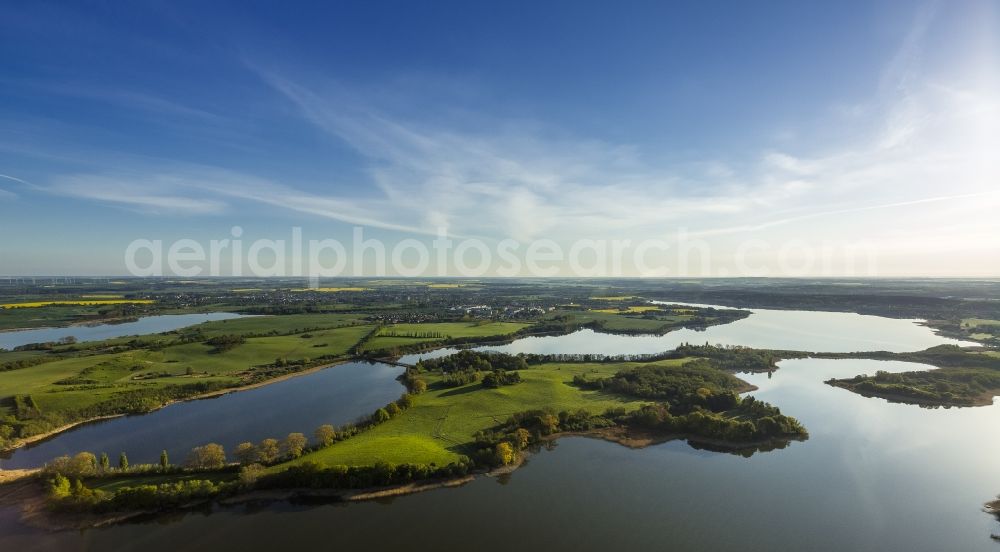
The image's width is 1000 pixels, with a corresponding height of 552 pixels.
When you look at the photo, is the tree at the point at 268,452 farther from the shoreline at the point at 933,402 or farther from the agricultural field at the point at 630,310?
the agricultural field at the point at 630,310

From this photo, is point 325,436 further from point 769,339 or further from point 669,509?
point 769,339

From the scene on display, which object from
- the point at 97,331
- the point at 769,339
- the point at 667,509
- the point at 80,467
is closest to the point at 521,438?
the point at 667,509

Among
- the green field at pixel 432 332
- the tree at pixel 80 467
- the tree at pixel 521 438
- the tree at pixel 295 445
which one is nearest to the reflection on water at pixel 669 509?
the tree at pixel 521 438

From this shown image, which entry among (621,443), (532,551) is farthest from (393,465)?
(621,443)

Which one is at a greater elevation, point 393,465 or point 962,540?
point 393,465

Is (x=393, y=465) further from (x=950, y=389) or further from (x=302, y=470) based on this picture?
(x=950, y=389)

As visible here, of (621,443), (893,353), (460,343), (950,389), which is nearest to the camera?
(621,443)
